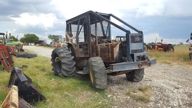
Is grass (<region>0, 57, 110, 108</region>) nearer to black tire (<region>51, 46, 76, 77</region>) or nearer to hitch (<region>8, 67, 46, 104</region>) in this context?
hitch (<region>8, 67, 46, 104</region>)

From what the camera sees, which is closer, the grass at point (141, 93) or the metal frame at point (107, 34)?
the grass at point (141, 93)

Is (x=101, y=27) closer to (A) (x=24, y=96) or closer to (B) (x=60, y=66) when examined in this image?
(B) (x=60, y=66)

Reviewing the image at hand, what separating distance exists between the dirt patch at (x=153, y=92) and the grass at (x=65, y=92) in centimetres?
58

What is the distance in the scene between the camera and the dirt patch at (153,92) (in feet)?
42.0

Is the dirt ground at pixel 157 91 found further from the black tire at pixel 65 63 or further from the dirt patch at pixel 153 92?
the black tire at pixel 65 63

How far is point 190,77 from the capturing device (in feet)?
62.0

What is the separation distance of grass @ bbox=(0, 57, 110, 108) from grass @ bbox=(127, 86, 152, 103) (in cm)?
98

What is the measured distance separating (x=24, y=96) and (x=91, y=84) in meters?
3.90

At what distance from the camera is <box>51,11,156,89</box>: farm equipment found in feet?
47.3

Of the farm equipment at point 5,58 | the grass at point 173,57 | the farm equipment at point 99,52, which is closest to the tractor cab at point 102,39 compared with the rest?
the farm equipment at point 99,52

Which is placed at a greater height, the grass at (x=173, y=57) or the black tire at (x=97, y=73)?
the black tire at (x=97, y=73)

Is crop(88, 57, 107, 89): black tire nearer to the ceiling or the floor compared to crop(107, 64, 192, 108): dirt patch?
nearer to the ceiling

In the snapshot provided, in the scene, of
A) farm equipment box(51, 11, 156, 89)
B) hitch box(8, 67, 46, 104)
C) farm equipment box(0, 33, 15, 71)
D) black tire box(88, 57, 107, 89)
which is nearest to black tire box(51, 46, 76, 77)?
farm equipment box(51, 11, 156, 89)

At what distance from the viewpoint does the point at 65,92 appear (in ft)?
43.8
